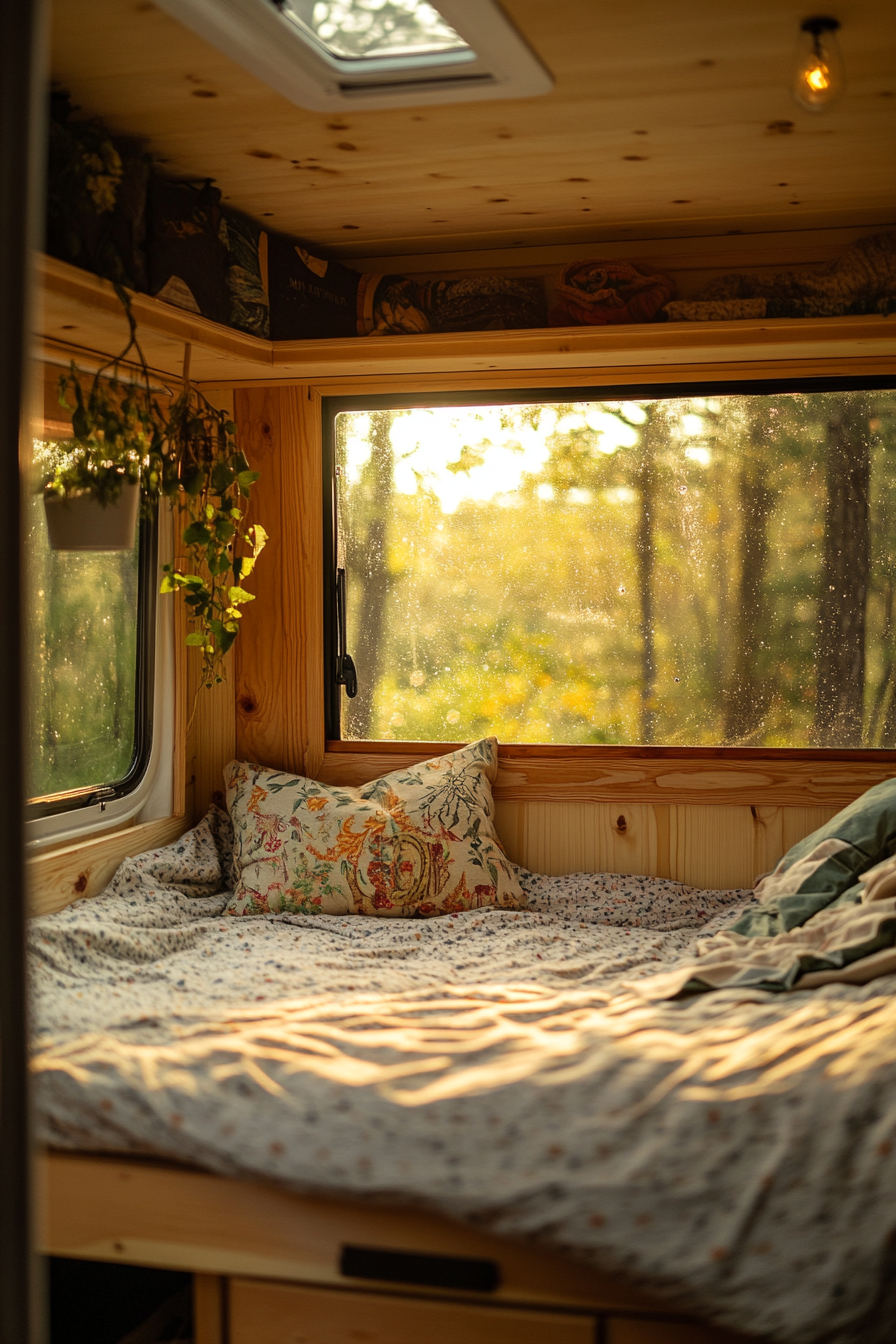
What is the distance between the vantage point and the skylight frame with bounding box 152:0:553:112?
1.50 metres

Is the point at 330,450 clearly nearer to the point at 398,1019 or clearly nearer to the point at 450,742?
the point at 450,742

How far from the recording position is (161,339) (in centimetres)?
214

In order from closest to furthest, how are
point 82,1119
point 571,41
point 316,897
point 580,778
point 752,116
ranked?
point 82,1119, point 571,41, point 752,116, point 316,897, point 580,778

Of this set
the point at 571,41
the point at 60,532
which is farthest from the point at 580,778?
the point at 571,41

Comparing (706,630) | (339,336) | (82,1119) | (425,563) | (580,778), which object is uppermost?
(339,336)

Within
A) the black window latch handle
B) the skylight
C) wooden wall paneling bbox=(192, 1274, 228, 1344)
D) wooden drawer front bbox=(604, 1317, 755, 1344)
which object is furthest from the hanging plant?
wooden drawer front bbox=(604, 1317, 755, 1344)

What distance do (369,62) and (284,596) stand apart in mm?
1410

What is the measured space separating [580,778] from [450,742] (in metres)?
0.35

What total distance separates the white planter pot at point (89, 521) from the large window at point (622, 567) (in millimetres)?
838

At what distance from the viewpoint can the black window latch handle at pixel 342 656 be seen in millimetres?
2820

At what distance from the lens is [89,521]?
203cm

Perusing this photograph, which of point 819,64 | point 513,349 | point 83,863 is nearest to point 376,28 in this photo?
point 819,64

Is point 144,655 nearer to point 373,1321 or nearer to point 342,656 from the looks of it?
point 342,656

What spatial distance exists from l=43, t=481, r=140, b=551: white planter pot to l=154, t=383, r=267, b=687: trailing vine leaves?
4.6 inches
